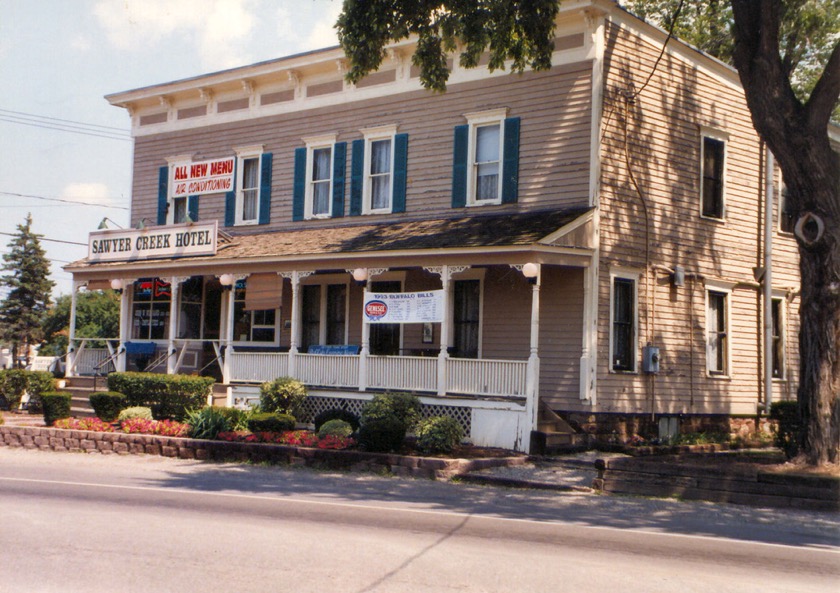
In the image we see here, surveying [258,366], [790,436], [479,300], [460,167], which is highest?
[460,167]

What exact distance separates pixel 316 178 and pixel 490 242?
7.29 m

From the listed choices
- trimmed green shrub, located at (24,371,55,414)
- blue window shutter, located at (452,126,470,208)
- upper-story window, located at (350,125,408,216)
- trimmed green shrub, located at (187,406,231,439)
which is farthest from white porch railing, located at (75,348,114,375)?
blue window shutter, located at (452,126,470,208)

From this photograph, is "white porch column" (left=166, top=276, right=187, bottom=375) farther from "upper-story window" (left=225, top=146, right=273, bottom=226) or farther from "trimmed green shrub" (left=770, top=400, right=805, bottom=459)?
"trimmed green shrub" (left=770, top=400, right=805, bottom=459)

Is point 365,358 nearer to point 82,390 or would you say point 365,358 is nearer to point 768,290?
point 82,390

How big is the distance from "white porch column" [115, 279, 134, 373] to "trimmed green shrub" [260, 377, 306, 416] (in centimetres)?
596

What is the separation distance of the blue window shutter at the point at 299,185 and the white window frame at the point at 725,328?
1008 centimetres

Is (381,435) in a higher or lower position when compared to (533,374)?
lower

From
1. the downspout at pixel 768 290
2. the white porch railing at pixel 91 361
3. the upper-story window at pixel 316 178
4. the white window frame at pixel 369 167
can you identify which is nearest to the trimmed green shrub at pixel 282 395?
the white window frame at pixel 369 167

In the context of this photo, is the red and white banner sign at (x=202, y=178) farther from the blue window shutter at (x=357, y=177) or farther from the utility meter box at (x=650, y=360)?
the utility meter box at (x=650, y=360)

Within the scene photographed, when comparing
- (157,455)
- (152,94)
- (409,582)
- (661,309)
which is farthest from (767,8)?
(152,94)

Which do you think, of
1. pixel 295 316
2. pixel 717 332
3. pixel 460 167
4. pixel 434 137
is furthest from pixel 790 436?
pixel 295 316

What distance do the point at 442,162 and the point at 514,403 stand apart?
6309 millimetres

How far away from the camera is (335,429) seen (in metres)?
18.3

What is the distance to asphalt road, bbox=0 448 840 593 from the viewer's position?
772 cm
